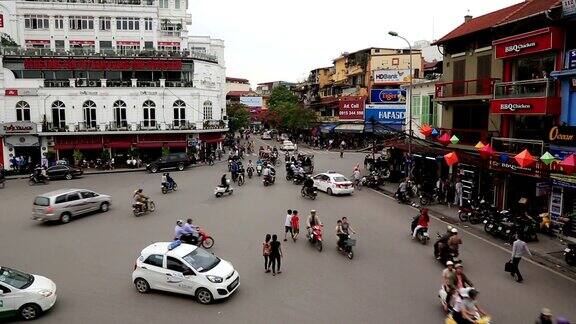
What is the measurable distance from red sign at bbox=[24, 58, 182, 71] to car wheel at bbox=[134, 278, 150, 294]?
123 feet

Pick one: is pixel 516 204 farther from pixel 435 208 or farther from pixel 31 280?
pixel 31 280

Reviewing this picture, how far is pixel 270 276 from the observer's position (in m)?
13.7

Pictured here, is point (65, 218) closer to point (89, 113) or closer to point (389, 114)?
point (89, 113)

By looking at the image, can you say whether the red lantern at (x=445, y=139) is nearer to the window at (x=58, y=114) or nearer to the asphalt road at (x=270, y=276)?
the asphalt road at (x=270, y=276)

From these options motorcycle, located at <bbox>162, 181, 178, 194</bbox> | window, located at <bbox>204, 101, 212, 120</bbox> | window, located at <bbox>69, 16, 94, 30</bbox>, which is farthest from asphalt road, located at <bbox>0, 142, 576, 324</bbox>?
window, located at <bbox>69, 16, 94, 30</bbox>

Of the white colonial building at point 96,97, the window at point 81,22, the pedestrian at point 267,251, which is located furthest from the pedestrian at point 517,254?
the window at point 81,22

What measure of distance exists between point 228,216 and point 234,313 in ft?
35.2

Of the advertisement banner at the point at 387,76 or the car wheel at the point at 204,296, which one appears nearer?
the car wheel at the point at 204,296

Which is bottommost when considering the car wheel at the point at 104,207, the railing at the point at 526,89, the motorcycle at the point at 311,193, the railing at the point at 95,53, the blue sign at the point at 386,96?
the car wheel at the point at 104,207

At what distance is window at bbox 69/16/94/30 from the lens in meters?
53.7

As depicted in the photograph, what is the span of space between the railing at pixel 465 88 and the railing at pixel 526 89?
0.96m

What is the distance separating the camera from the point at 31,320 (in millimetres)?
11070

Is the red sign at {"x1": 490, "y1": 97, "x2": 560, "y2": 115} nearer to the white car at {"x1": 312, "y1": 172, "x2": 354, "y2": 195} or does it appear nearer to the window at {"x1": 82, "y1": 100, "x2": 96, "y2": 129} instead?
the white car at {"x1": 312, "y1": 172, "x2": 354, "y2": 195}

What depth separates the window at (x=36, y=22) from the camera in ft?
174
